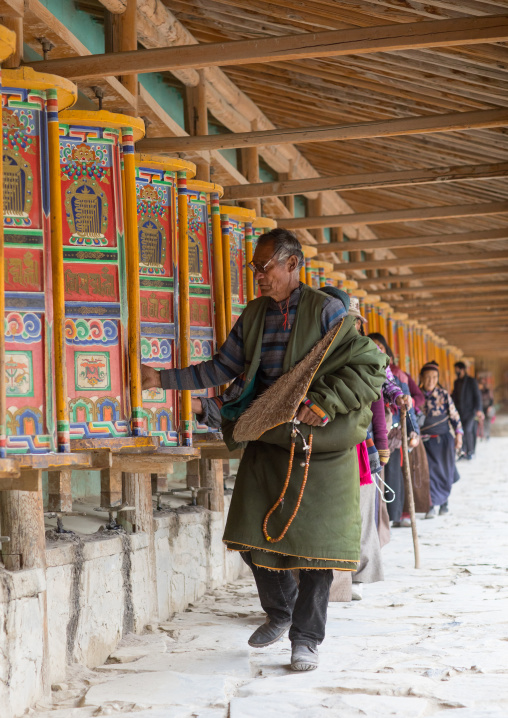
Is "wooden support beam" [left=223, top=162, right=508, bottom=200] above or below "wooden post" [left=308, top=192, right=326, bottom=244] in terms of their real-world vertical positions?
below

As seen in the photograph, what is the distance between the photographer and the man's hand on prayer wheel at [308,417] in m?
3.78

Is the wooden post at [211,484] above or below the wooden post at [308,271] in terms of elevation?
below

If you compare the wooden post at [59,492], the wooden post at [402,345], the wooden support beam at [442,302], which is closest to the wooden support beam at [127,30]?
the wooden post at [59,492]

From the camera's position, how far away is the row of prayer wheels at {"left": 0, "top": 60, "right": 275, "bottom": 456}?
368cm

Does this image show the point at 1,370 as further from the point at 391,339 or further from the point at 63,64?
the point at 391,339

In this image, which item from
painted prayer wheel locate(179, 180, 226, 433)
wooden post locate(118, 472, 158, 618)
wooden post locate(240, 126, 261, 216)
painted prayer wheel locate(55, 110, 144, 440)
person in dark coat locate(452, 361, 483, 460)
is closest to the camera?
painted prayer wheel locate(55, 110, 144, 440)

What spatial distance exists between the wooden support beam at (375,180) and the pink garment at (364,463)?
2.31 meters

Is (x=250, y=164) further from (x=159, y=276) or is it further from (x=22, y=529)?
(x=22, y=529)

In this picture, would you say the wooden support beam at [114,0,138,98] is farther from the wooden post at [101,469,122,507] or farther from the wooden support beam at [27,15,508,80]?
the wooden post at [101,469,122,507]

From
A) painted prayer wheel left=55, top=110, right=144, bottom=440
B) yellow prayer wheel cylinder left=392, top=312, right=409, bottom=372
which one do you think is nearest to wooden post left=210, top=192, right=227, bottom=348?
painted prayer wheel left=55, top=110, right=144, bottom=440

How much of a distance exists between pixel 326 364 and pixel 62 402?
1113mm

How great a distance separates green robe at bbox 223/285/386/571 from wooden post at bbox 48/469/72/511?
2.88 feet

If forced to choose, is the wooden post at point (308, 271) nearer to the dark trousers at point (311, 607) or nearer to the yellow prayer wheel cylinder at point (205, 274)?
the yellow prayer wheel cylinder at point (205, 274)

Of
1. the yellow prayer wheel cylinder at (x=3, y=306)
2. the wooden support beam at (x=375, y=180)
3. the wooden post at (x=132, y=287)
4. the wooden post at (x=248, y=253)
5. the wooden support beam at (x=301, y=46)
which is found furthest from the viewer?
the wooden post at (x=248, y=253)
